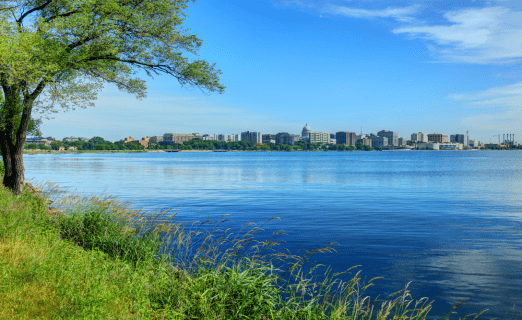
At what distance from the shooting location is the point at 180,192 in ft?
123

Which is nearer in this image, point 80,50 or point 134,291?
point 134,291

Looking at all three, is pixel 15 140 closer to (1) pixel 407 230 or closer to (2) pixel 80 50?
(2) pixel 80 50

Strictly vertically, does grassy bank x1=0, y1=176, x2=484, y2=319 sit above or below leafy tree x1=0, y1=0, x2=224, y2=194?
below

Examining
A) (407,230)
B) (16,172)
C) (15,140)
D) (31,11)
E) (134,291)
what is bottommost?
(407,230)

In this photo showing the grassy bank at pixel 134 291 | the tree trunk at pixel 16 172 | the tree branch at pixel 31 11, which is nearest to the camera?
the grassy bank at pixel 134 291

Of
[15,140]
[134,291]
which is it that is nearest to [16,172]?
[15,140]

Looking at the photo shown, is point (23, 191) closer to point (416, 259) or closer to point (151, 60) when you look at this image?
point (151, 60)

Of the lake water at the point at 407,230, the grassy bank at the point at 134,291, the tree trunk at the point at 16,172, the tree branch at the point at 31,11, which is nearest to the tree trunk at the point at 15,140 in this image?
the tree trunk at the point at 16,172

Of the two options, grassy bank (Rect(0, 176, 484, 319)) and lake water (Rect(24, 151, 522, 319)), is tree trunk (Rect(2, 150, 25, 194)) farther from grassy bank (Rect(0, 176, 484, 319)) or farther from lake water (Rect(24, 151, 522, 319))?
grassy bank (Rect(0, 176, 484, 319))

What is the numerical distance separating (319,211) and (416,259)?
38.0ft

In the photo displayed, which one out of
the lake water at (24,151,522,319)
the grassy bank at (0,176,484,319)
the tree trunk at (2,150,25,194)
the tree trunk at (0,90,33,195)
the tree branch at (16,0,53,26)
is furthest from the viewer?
the tree trunk at (2,150,25,194)

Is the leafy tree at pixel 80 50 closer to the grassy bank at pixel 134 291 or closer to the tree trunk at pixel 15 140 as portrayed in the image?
the tree trunk at pixel 15 140

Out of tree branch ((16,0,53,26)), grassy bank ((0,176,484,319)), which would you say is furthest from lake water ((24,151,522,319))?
tree branch ((16,0,53,26))

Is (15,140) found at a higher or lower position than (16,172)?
higher
